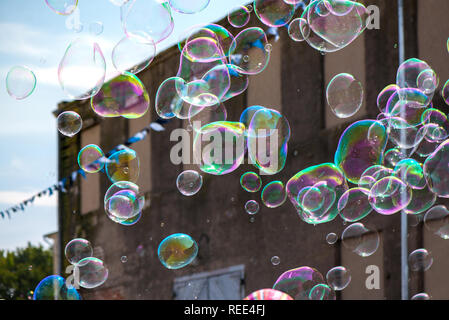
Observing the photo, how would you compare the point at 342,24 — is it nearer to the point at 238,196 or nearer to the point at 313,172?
the point at 313,172

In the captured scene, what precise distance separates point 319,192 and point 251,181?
4763 mm

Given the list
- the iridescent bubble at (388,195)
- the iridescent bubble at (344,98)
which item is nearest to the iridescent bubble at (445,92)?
the iridescent bubble at (344,98)

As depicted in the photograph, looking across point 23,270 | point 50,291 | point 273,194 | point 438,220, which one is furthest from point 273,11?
point 23,270

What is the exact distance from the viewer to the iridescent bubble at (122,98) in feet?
25.6

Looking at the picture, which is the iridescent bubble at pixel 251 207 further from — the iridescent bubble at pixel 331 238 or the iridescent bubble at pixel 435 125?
the iridescent bubble at pixel 435 125

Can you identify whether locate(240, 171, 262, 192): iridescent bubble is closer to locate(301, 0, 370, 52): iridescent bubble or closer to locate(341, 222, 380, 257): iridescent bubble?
locate(341, 222, 380, 257): iridescent bubble

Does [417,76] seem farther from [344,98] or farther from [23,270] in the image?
[23,270]

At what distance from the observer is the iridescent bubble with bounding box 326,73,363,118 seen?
27.9 feet

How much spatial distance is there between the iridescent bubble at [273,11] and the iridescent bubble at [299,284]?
92.0 inches

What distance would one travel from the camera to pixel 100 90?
26.3ft

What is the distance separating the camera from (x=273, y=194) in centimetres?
1045
